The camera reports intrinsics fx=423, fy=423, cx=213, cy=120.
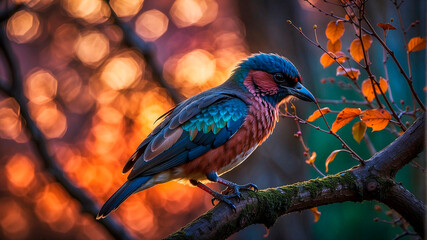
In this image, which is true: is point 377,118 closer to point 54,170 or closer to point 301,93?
point 301,93

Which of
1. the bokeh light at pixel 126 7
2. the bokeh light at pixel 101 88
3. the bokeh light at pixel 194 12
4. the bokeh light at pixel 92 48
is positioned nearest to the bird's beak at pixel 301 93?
the bokeh light at pixel 101 88

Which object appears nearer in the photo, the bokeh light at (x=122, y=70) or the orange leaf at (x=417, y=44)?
the orange leaf at (x=417, y=44)

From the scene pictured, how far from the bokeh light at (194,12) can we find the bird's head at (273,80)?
12.9ft

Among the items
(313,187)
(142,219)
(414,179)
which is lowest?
(142,219)

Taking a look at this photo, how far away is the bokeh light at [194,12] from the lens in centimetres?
798

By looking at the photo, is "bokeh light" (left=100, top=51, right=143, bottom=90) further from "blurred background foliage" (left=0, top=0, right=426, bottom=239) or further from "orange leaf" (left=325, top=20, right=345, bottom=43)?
"orange leaf" (left=325, top=20, right=345, bottom=43)

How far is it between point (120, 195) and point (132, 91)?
16.2 ft

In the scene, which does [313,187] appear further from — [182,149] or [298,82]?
[298,82]

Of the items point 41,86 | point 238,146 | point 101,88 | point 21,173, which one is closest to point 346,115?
point 238,146

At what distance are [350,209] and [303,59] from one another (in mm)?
3413

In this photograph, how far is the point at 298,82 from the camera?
433cm

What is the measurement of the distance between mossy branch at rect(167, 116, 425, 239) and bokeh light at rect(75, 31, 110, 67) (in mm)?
5746

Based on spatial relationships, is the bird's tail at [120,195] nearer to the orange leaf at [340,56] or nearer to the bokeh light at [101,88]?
the orange leaf at [340,56]

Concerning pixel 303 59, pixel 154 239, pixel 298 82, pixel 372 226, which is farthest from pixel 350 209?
pixel 298 82
